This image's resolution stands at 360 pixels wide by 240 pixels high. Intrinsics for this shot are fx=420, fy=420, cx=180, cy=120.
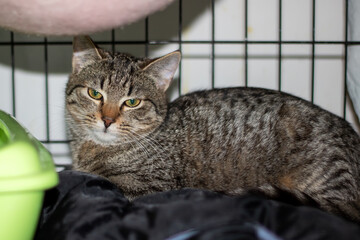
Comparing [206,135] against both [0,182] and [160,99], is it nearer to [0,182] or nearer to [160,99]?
[160,99]

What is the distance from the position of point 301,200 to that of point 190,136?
664 mm

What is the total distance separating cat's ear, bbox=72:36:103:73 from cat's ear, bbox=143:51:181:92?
0.78 ft

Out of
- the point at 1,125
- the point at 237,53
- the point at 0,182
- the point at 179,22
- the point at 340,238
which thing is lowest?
the point at 340,238

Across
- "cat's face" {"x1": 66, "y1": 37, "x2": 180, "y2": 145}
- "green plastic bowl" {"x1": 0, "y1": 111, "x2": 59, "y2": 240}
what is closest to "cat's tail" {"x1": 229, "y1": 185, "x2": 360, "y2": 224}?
"cat's face" {"x1": 66, "y1": 37, "x2": 180, "y2": 145}

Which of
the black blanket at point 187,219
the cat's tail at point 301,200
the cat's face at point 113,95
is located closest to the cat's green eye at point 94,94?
the cat's face at point 113,95

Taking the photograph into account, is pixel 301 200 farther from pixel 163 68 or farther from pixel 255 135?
pixel 163 68

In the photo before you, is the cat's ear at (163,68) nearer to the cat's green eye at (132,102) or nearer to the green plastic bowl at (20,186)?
the cat's green eye at (132,102)

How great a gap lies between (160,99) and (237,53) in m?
0.82

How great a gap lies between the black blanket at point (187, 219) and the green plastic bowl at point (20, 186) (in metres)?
0.12

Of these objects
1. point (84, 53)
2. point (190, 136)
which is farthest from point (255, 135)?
point (84, 53)

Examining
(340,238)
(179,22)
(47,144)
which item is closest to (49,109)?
(47,144)

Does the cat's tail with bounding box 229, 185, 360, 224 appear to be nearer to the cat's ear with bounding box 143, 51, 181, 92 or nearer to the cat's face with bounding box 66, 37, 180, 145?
the cat's face with bounding box 66, 37, 180, 145

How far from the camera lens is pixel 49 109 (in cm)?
268

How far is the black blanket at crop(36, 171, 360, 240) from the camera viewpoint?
40.1 inches
